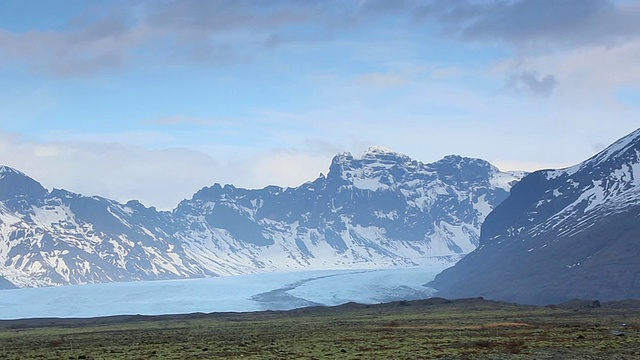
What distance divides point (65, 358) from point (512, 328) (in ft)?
157

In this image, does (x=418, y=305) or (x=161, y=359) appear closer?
(x=161, y=359)

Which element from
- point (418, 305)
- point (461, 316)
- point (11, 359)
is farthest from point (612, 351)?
point (418, 305)

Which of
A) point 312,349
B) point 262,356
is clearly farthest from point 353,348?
point 262,356

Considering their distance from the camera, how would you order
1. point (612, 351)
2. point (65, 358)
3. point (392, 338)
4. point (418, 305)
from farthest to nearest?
point (418, 305) → point (392, 338) → point (65, 358) → point (612, 351)

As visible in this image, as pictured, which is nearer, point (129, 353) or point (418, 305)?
point (129, 353)

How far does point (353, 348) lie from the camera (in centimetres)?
6556

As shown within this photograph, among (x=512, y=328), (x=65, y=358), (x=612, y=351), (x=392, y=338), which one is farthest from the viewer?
(x=512, y=328)

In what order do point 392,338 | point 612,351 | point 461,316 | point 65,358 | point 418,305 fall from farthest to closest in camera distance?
point 418,305, point 461,316, point 392,338, point 65,358, point 612,351

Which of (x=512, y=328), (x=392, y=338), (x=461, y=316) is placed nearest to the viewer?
(x=392, y=338)

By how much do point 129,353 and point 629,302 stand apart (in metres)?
134

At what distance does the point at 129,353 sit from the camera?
66312mm

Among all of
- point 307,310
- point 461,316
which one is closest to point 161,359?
point 461,316

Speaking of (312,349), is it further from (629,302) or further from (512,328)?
(629,302)

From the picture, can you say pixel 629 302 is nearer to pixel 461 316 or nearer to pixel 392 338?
pixel 461 316
